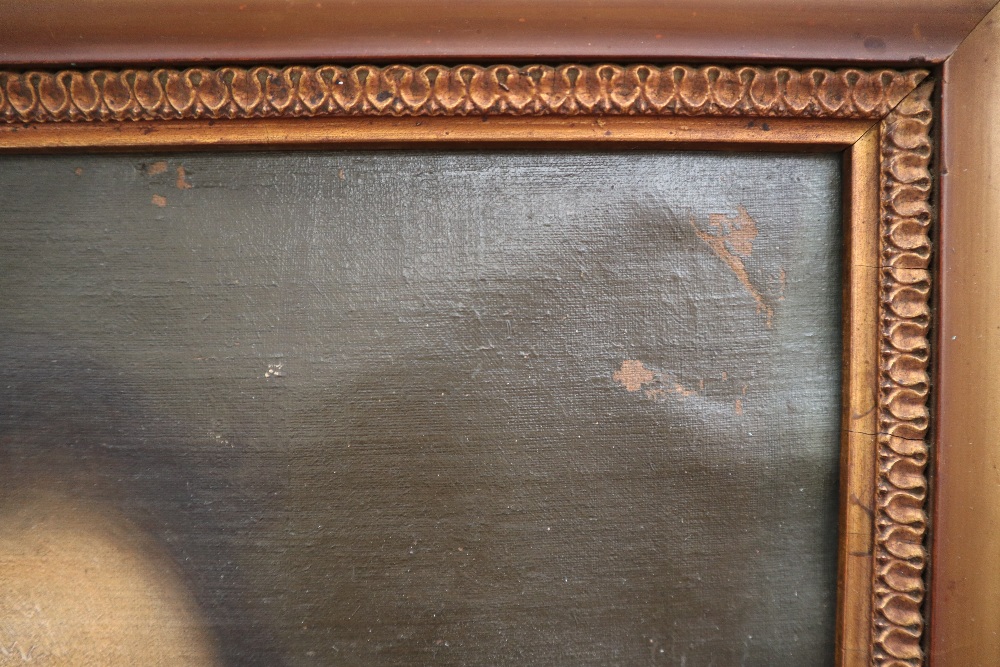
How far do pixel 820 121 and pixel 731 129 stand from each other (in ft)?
0.32

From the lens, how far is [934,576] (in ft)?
2.02

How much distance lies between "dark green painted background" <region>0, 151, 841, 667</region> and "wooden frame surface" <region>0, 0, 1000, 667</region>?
36 mm

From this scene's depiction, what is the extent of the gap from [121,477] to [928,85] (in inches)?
38.6

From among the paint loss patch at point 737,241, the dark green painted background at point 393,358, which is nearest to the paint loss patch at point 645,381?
the dark green painted background at point 393,358

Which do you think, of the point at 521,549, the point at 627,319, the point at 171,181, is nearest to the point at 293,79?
the point at 171,181

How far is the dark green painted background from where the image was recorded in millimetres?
641

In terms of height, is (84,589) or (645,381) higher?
(645,381)

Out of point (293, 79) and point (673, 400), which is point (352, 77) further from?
point (673, 400)

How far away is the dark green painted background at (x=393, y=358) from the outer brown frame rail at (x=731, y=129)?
3cm

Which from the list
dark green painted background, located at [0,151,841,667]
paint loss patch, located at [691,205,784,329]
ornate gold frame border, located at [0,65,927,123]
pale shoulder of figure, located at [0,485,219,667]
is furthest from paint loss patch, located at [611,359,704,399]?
pale shoulder of figure, located at [0,485,219,667]

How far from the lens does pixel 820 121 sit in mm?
624

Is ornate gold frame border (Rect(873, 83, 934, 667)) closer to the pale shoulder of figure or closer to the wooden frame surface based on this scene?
the wooden frame surface

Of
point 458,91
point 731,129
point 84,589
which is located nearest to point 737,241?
point 731,129

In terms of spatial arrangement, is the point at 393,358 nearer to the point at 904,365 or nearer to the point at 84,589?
the point at 84,589
